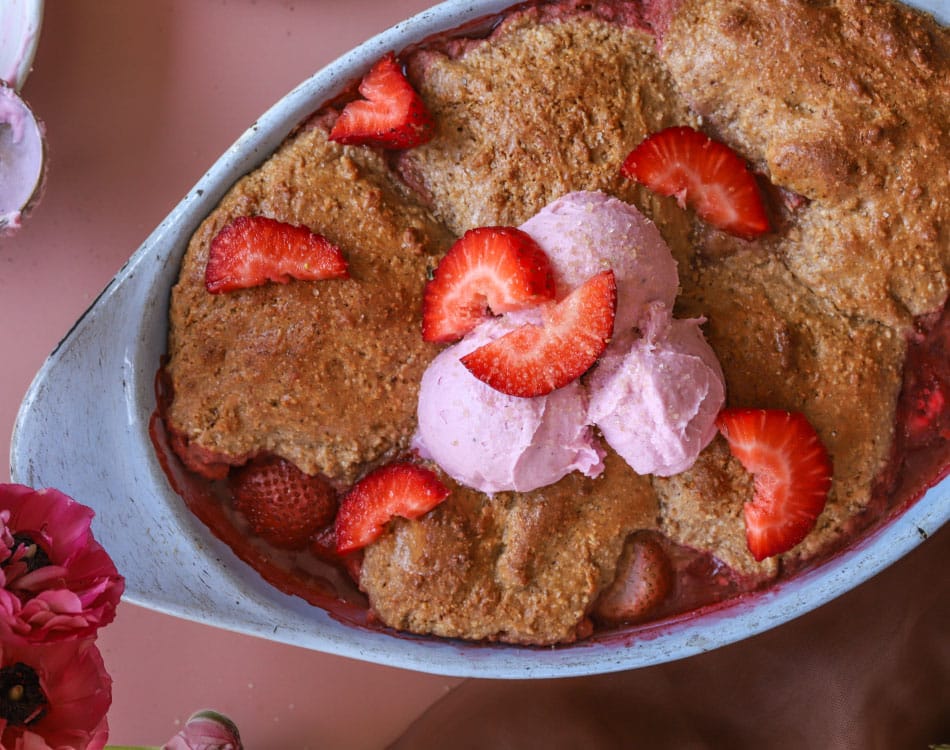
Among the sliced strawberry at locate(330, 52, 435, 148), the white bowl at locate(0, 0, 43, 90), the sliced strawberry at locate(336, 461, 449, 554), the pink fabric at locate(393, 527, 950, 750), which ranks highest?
the white bowl at locate(0, 0, 43, 90)

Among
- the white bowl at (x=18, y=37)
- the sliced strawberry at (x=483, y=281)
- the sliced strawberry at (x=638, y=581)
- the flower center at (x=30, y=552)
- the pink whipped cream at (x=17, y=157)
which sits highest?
the white bowl at (x=18, y=37)

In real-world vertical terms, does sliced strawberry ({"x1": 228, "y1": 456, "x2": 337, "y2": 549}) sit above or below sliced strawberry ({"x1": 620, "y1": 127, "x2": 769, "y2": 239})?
below

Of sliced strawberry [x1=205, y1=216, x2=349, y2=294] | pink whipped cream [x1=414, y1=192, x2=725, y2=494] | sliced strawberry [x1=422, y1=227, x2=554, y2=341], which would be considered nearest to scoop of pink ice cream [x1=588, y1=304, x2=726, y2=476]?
pink whipped cream [x1=414, y1=192, x2=725, y2=494]

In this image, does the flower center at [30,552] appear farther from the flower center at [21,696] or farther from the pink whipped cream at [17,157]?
the pink whipped cream at [17,157]

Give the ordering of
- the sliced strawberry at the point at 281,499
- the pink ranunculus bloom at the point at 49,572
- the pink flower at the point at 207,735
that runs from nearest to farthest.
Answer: the pink ranunculus bloom at the point at 49,572, the sliced strawberry at the point at 281,499, the pink flower at the point at 207,735

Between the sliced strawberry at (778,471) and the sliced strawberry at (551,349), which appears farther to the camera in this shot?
the sliced strawberry at (778,471)

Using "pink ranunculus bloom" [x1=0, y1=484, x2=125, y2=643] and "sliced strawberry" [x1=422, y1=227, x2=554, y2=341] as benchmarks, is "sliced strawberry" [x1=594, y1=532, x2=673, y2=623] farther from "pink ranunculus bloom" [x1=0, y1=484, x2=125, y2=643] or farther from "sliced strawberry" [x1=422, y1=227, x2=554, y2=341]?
"pink ranunculus bloom" [x1=0, y1=484, x2=125, y2=643]

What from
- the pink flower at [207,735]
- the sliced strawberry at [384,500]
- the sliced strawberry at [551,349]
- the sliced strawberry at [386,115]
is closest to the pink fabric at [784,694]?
the pink flower at [207,735]

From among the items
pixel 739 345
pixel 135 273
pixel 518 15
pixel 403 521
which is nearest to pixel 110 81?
pixel 135 273
